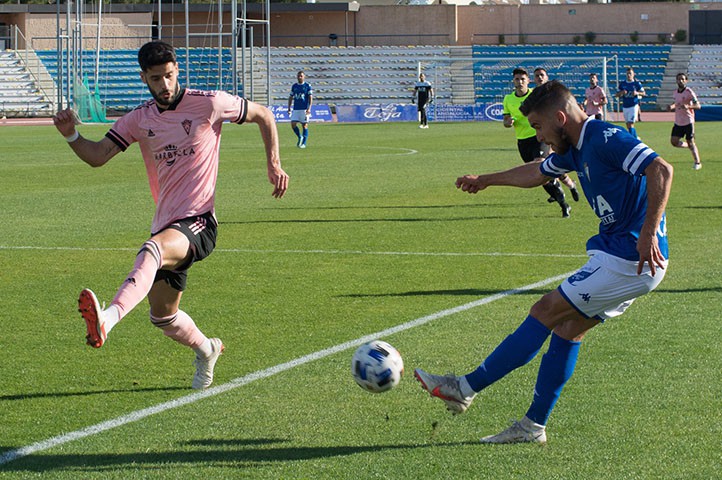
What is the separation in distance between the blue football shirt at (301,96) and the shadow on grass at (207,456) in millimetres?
28476

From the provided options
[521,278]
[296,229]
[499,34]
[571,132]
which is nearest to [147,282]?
[571,132]

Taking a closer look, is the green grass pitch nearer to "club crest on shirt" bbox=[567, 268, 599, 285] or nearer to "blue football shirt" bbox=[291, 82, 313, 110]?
"club crest on shirt" bbox=[567, 268, 599, 285]

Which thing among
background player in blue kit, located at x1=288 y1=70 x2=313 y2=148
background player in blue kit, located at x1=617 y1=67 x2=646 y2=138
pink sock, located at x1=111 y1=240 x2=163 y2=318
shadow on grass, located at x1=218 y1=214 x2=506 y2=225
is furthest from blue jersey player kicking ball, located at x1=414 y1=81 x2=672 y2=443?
background player in blue kit, located at x1=617 y1=67 x2=646 y2=138

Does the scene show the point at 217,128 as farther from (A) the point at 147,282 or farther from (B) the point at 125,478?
(B) the point at 125,478

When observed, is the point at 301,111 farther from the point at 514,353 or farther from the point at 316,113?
the point at 514,353

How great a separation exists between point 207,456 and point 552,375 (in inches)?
68.2

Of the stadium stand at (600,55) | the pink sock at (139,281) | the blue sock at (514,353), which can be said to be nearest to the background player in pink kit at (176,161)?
the pink sock at (139,281)

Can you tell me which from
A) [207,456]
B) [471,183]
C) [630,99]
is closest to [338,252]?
[471,183]

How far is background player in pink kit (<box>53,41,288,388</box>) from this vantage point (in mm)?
6500

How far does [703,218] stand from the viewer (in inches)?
616

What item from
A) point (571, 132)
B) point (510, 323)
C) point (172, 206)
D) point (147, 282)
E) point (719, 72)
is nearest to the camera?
point (571, 132)

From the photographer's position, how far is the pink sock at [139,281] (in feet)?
19.0

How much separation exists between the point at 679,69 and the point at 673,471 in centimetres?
6495

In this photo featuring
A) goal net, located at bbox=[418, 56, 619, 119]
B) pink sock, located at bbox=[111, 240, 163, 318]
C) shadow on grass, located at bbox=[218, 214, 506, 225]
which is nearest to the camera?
pink sock, located at bbox=[111, 240, 163, 318]
